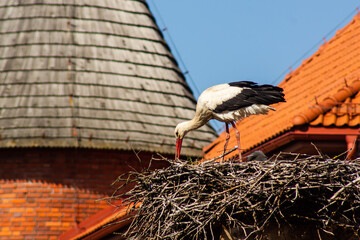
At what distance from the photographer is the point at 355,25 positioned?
47.0 feet

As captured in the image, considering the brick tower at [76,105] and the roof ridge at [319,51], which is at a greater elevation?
the brick tower at [76,105]

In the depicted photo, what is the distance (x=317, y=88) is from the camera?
12305 millimetres

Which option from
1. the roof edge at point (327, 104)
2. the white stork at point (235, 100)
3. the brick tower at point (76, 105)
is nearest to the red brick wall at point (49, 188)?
the brick tower at point (76, 105)

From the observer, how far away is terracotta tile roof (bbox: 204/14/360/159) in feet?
34.1

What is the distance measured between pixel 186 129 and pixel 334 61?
353cm

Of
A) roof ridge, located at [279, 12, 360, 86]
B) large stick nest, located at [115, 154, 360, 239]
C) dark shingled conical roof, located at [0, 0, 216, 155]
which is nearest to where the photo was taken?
large stick nest, located at [115, 154, 360, 239]

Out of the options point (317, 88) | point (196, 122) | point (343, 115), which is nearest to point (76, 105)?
point (317, 88)

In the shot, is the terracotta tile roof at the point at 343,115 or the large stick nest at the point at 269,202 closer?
the large stick nest at the point at 269,202

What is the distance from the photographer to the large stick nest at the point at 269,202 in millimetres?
7254

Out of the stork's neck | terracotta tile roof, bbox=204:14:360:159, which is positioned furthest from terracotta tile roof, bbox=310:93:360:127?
the stork's neck

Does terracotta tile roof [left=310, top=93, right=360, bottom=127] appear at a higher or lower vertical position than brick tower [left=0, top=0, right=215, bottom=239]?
lower

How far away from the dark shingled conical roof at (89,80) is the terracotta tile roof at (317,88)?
2789mm

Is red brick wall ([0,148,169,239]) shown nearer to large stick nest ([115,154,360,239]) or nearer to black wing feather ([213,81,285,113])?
black wing feather ([213,81,285,113])

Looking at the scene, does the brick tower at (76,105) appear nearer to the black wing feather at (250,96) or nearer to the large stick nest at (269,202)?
the black wing feather at (250,96)
